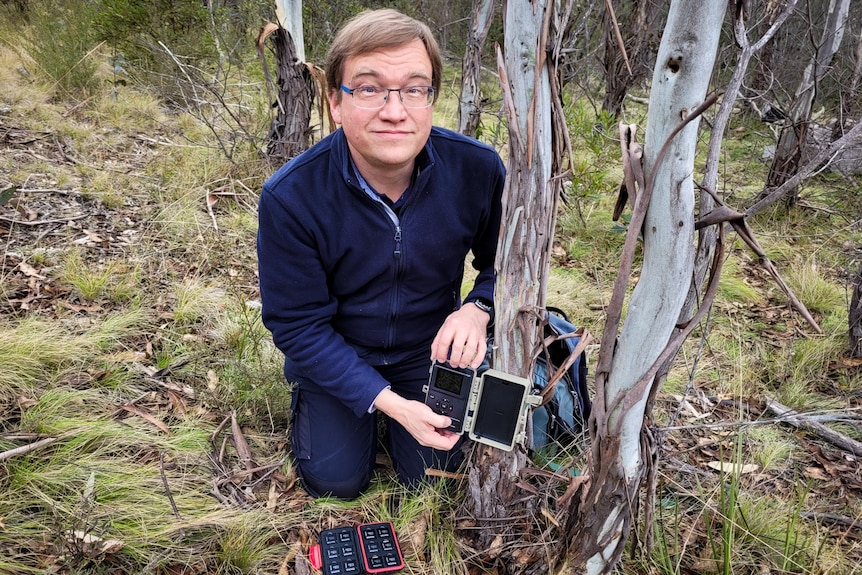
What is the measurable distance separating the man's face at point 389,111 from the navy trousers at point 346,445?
0.99 m

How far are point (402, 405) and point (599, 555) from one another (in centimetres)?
76

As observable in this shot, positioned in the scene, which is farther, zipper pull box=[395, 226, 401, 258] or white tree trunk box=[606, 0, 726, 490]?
zipper pull box=[395, 226, 401, 258]

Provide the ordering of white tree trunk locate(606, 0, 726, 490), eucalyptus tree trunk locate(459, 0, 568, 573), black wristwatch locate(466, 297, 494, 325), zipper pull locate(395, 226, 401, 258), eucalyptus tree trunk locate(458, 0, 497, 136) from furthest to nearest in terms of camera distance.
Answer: eucalyptus tree trunk locate(458, 0, 497, 136) < black wristwatch locate(466, 297, 494, 325) < zipper pull locate(395, 226, 401, 258) < eucalyptus tree trunk locate(459, 0, 568, 573) < white tree trunk locate(606, 0, 726, 490)

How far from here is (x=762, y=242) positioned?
4.43m

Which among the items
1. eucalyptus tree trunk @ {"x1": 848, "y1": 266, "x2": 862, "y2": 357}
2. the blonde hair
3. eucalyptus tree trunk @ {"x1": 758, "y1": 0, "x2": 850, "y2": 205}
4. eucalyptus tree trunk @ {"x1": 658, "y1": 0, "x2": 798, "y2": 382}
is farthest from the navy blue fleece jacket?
eucalyptus tree trunk @ {"x1": 758, "y1": 0, "x2": 850, "y2": 205}

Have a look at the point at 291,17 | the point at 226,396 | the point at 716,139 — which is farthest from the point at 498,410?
Result: the point at 291,17

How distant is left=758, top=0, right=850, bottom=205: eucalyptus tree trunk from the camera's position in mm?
4562

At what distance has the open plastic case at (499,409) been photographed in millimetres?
1638

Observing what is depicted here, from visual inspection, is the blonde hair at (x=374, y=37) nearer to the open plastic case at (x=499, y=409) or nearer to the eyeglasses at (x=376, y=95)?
the eyeglasses at (x=376, y=95)

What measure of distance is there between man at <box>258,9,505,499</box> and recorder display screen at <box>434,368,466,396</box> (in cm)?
5

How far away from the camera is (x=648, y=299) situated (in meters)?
1.31

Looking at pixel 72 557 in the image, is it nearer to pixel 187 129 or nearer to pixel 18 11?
pixel 187 129

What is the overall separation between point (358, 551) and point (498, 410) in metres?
0.72

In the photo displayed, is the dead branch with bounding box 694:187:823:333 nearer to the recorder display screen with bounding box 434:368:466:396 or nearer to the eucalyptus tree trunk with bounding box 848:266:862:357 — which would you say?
the recorder display screen with bounding box 434:368:466:396
